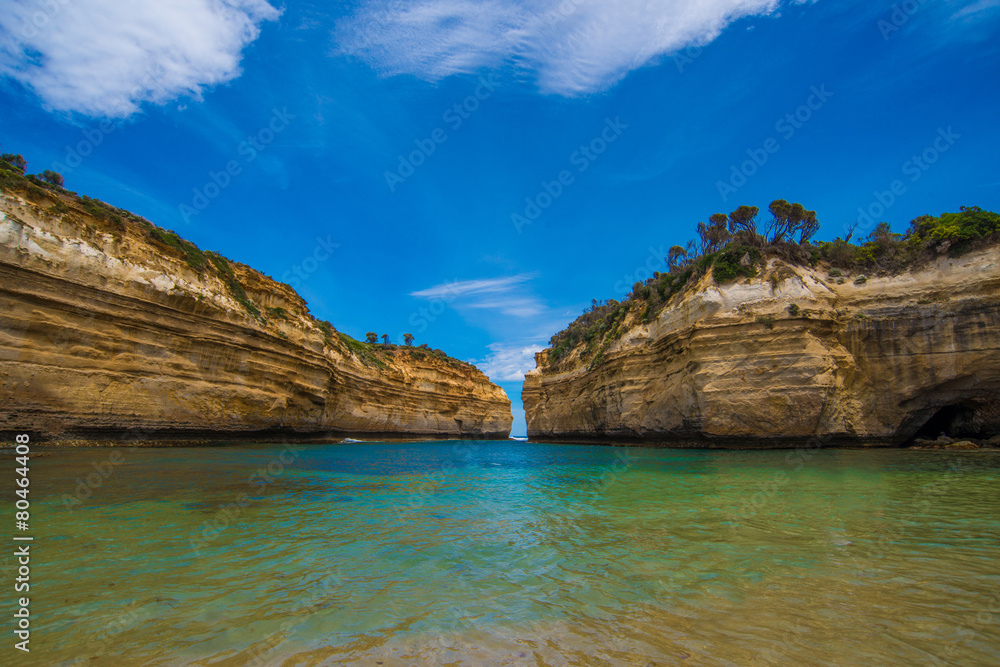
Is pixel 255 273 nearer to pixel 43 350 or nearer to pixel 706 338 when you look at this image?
pixel 43 350

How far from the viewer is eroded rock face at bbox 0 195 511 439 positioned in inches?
567

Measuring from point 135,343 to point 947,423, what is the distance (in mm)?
36313

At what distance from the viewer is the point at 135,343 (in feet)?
57.7

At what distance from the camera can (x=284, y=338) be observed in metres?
25.1

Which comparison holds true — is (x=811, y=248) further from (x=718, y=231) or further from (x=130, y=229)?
(x=130, y=229)

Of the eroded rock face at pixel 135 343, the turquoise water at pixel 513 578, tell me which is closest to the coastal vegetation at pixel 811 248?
the turquoise water at pixel 513 578

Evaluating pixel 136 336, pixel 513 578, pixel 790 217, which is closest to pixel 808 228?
pixel 790 217

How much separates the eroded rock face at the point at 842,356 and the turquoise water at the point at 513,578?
12.3 m

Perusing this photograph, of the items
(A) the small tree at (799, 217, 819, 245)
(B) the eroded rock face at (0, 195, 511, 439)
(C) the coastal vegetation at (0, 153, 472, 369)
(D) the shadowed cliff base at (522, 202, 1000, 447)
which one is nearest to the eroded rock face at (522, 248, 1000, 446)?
(D) the shadowed cliff base at (522, 202, 1000, 447)

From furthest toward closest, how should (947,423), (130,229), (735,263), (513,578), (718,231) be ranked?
(718,231)
(735,263)
(947,423)
(130,229)
(513,578)

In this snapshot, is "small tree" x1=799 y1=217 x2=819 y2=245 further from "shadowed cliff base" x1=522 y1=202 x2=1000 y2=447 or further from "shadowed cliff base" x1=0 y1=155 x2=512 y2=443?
"shadowed cliff base" x1=0 y1=155 x2=512 y2=443

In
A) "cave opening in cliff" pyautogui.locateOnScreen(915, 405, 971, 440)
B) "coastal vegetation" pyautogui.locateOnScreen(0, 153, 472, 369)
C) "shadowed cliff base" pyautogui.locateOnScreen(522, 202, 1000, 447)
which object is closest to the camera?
"coastal vegetation" pyautogui.locateOnScreen(0, 153, 472, 369)

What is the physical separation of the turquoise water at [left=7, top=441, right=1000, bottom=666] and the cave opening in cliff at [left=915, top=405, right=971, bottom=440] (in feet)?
54.6

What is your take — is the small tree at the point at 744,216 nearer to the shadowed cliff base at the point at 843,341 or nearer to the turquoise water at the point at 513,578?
the shadowed cliff base at the point at 843,341
